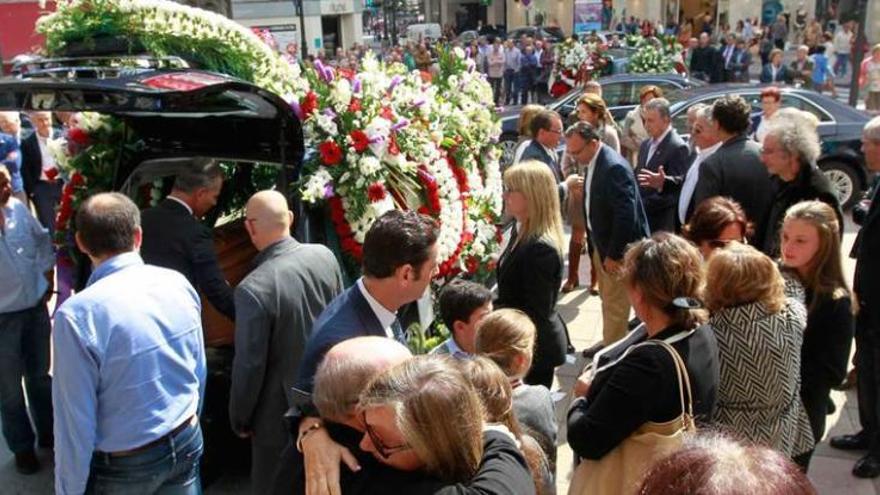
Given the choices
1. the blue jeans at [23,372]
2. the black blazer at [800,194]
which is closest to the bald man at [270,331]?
the blue jeans at [23,372]

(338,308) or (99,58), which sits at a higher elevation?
(99,58)

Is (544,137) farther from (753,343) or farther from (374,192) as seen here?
(753,343)

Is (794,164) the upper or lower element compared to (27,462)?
upper

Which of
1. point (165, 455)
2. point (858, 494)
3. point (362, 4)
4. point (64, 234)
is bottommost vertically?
point (858, 494)

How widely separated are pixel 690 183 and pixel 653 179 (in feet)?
1.36

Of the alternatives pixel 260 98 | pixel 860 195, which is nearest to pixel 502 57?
pixel 860 195

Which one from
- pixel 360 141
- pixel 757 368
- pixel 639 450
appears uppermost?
pixel 360 141

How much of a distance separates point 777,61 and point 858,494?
48.0ft

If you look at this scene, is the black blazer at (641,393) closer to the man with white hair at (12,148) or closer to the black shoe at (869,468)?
the black shoe at (869,468)

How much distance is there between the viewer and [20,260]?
13.6ft

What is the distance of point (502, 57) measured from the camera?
68.9 ft

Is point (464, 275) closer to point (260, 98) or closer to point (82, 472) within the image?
point (260, 98)

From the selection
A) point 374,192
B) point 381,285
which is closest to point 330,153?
point 374,192

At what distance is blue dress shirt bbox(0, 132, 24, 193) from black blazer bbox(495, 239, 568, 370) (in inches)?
164
